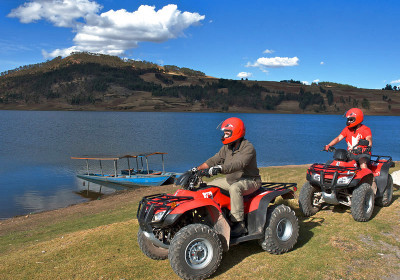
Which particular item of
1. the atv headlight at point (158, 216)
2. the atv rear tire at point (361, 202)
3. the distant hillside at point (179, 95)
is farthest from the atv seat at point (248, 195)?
the distant hillside at point (179, 95)

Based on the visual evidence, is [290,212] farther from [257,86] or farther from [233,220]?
[257,86]

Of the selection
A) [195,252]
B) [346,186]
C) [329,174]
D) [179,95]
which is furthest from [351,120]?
[179,95]

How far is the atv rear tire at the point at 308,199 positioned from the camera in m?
7.50

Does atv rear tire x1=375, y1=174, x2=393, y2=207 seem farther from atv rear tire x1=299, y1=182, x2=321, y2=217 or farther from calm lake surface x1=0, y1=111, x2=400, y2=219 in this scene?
calm lake surface x1=0, y1=111, x2=400, y2=219

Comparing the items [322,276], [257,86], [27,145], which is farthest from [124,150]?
[257,86]

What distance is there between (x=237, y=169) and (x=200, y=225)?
106 centimetres

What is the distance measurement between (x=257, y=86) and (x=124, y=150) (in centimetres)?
14090

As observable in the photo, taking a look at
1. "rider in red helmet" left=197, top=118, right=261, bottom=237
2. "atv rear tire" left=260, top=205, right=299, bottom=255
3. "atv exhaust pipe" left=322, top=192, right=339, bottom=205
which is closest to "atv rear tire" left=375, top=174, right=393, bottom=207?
"atv exhaust pipe" left=322, top=192, right=339, bottom=205

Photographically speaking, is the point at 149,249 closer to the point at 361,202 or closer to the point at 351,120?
the point at 361,202

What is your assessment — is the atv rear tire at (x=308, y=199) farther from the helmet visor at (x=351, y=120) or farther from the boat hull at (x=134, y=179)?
the boat hull at (x=134, y=179)

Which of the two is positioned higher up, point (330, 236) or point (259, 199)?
point (259, 199)

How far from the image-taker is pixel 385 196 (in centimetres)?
812

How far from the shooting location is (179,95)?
517ft

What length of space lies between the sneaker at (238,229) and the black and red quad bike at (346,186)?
8.38 ft
